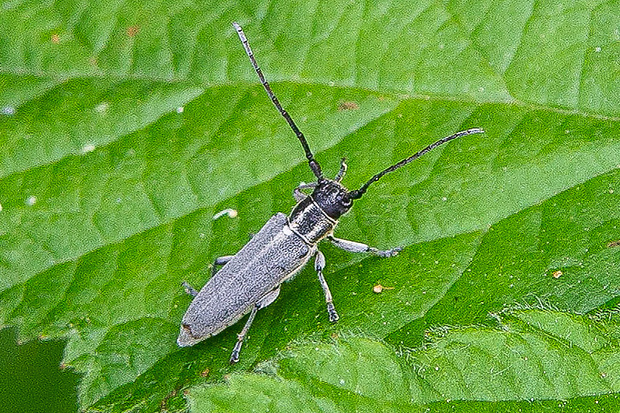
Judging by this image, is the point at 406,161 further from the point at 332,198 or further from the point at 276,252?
the point at 276,252

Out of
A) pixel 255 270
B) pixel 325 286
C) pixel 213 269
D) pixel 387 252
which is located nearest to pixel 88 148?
pixel 213 269

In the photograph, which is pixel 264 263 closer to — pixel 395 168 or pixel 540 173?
pixel 395 168

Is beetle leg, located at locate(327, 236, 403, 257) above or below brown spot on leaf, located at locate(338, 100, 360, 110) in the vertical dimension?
below

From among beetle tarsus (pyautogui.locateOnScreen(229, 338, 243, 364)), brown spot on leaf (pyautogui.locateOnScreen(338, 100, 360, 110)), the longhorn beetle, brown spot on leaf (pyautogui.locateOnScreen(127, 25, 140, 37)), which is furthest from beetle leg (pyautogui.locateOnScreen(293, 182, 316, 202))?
brown spot on leaf (pyautogui.locateOnScreen(127, 25, 140, 37))

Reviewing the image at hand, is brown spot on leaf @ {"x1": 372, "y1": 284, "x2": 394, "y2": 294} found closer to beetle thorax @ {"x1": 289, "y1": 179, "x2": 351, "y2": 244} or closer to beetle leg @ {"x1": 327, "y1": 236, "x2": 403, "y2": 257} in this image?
beetle leg @ {"x1": 327, "y1": 236, "x2": 403, "y2": 257}

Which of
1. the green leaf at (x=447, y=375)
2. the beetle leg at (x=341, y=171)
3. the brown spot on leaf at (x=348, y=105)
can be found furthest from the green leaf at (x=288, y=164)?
the green leaf at (x=447, y=375)

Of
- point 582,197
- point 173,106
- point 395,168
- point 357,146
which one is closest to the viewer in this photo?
point 582,197

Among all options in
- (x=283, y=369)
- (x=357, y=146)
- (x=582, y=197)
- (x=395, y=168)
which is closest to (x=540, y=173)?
(x=582, y=197)
